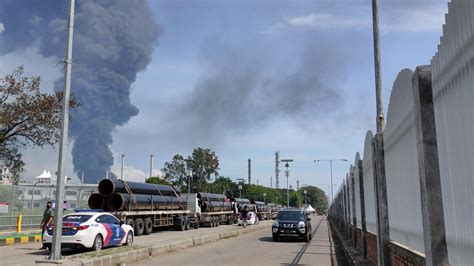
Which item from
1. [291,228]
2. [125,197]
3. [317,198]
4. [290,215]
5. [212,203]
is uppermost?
[317,198]

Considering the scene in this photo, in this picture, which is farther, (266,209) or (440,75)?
(266,209)

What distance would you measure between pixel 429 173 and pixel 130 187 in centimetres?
2536

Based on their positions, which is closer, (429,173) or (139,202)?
(429,173)

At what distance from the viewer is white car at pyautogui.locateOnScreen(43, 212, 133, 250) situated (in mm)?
15977

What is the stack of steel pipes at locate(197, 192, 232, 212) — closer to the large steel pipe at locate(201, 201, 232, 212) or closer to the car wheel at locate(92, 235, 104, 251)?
the large steel pipe at locate(201, 201, 232, 212)

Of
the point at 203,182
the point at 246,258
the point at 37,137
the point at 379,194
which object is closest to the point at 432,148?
the point at 379,194

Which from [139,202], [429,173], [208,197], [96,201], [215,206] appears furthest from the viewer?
[215,206]

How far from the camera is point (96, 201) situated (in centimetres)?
2702

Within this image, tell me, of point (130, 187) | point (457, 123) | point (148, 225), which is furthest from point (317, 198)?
point (457, 123)

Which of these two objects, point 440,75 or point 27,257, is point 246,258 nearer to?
point 27,257

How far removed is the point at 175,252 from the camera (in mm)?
17984

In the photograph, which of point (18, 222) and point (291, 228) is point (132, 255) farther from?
point (18, 222)

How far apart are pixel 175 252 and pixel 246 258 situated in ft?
10.6

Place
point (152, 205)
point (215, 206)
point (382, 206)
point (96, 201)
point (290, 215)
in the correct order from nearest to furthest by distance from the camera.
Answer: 1. point (382, 206)
2. point (290, 215)
3. point (96, 201)
4. point (152, 205)
5. point (215, 206)
